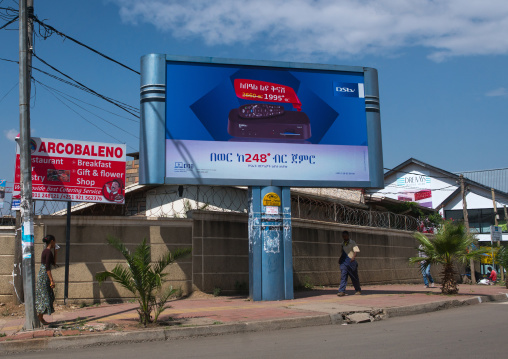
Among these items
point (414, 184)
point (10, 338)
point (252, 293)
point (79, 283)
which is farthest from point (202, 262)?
point (414, 184)

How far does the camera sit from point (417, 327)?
27.9 ft

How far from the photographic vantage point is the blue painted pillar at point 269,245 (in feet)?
37.6

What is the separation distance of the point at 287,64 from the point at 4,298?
813 centimetres

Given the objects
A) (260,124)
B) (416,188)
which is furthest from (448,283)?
(416,188)

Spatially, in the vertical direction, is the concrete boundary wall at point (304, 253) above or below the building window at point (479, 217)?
below

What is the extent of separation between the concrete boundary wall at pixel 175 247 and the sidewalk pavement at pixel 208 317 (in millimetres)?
534

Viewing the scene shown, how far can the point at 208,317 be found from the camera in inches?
359

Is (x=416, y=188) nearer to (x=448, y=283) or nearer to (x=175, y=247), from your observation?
(x=448, y=283)

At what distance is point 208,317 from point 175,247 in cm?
344

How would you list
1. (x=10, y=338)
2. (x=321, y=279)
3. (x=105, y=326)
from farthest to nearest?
(x=321, y=279) → (x=105, y=326) → (x=10, y=338)

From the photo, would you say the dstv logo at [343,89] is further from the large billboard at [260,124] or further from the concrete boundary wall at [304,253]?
the concrete boundary wall at [304,253]

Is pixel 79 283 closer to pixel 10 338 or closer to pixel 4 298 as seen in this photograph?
pixel 4 298

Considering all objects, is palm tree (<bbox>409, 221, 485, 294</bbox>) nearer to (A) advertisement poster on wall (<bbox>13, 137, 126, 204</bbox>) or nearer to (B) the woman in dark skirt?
(A) advertisement poster on wall (<bbox>13, 137, 126, 204</bbox>)

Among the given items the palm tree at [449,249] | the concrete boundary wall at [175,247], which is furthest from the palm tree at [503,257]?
the concrete boundary wall at [175,247]
